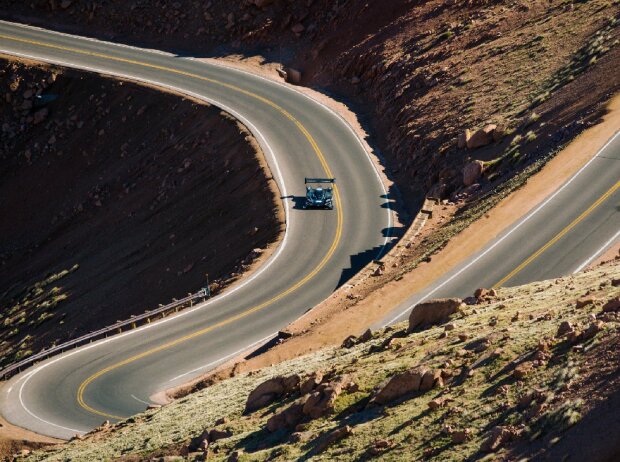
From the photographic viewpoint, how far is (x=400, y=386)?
2428cm

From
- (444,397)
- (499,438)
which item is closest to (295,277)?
(444,397)

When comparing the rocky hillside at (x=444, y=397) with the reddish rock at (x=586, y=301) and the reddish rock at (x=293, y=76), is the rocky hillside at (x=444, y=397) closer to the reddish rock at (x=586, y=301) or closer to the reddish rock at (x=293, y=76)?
the reddish rock at (x=586, y=301)

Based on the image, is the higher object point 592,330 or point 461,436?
point 592,330

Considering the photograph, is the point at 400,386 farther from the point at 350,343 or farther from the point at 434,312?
the point at 350,343

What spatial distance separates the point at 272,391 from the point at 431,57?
1387 inches

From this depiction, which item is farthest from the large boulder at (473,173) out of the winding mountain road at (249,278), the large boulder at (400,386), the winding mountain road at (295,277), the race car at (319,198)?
the large boulder at (400,386)

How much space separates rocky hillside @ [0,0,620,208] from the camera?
49.2 metres

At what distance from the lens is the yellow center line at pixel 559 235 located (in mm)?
38694

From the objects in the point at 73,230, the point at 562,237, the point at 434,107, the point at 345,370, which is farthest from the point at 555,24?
the point at 345,370

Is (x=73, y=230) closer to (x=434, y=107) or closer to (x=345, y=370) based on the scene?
(x=434, y=107)

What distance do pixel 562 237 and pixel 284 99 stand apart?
86.1 feet

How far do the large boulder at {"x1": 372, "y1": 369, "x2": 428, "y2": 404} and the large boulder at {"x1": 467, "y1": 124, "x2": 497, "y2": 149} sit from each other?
2696cm

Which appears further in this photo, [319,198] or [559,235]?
[319,198]

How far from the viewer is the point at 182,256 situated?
5112 centimetres
